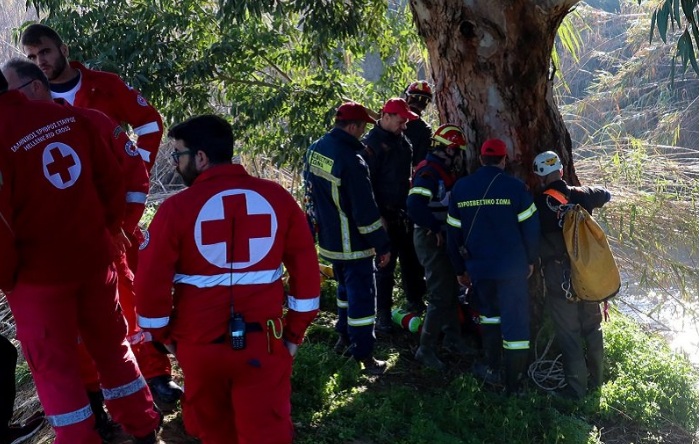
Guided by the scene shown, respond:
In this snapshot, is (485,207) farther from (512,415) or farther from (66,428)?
(66,428)

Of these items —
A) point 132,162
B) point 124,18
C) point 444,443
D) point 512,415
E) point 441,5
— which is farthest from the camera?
point 124,18

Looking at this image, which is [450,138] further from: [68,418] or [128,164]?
[68,418]

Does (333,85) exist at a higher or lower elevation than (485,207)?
higher

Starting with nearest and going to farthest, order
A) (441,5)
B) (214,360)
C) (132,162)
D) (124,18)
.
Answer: (214,360) → (132,162) → (441,5) → (124,18)

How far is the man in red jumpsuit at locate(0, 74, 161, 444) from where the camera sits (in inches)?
146

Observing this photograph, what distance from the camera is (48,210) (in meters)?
3.79

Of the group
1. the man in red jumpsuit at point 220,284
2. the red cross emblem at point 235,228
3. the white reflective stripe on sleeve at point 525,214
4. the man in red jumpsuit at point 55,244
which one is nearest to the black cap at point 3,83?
the man in red jumpsuit at point 55,244

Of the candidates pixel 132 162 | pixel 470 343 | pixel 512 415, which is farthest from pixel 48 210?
pixel 470 343

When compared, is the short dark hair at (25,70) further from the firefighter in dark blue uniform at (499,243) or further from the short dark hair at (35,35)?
the firefighter in dark blue uniform at (499,243)

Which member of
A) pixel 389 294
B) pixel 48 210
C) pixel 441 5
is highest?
pixel 441 5

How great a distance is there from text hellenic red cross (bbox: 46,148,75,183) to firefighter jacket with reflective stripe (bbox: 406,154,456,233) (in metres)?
3.01

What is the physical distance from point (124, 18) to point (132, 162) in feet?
13.7

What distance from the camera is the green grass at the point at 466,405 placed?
5457mm

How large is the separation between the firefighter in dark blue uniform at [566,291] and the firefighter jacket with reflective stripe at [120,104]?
2908mm
